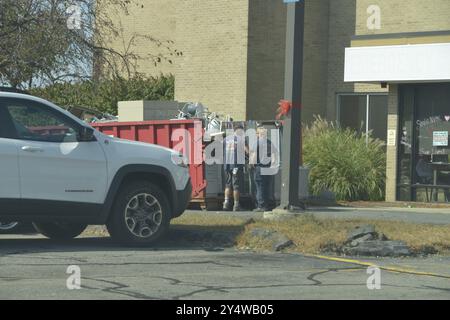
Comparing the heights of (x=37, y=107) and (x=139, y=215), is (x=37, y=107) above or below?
above

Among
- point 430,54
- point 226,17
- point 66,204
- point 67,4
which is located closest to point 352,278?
point 66,204

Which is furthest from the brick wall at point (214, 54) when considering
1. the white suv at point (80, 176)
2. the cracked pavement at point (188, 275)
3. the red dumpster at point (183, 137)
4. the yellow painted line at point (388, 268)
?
the yellow painted line at point (388, 268)

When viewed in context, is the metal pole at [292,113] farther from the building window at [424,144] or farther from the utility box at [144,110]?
the building window at [424,144]

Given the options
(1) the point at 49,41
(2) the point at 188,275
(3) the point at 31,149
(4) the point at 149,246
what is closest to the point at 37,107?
(3) the point at 31,149

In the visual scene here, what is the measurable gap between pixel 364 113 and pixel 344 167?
571 cm

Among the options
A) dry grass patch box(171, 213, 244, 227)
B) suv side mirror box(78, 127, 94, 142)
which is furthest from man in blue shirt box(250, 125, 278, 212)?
suv side mirror box(78, 127, 94, 142)

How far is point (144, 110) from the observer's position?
2028 centimetres

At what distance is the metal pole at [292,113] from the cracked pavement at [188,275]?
237 cm

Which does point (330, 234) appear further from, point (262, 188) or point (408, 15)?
point (408, 15)

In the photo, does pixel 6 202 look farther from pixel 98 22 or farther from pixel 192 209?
pixel 98 22

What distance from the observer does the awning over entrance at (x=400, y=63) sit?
69.4 ft

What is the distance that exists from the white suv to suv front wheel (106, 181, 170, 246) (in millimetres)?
13

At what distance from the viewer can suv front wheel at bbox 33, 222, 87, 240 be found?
42.1 feet

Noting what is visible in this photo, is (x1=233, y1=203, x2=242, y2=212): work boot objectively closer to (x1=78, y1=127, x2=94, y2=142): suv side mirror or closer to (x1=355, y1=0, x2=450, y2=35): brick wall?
(x1=78, y1=127, x2=94, y2=142): suv side mirror
